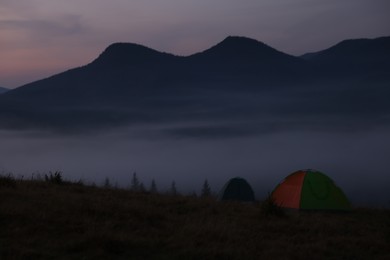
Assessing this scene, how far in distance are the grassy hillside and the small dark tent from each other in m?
7.05

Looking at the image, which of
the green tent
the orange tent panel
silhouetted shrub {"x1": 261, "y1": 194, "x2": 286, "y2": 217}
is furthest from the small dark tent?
silhouetted shrub {"x1": 261, "y1": 194, "x2": 286, "y2": 217}

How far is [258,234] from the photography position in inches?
515

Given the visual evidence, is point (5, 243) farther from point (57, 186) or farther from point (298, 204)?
point (298, 204)

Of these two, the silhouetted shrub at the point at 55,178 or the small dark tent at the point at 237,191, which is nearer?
the silhouetted shrub at the point at 55,178

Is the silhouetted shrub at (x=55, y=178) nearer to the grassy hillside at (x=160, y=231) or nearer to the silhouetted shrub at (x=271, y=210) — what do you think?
the grassy hillside at (x=160, y=231)

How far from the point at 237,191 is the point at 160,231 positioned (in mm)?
12495

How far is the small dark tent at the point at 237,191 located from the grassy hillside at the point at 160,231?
7053mm

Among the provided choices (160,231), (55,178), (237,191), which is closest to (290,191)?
(237,191)

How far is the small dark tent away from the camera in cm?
2447

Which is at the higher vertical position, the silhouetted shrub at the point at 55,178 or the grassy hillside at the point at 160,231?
the silhouetted shrub at the point at 55,178

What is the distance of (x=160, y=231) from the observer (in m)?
12.5

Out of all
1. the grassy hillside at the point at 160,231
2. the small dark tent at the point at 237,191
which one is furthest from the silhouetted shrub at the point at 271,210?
the small dark tent at the point at 237,191

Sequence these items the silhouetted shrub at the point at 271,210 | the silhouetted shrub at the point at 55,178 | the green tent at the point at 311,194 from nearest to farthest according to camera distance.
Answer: the silhouetted shrub at the point at 271,210, the silhouetted shrub at the point at 55,178, the green tent at the point at 311,194

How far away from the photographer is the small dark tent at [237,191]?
24469 mm
